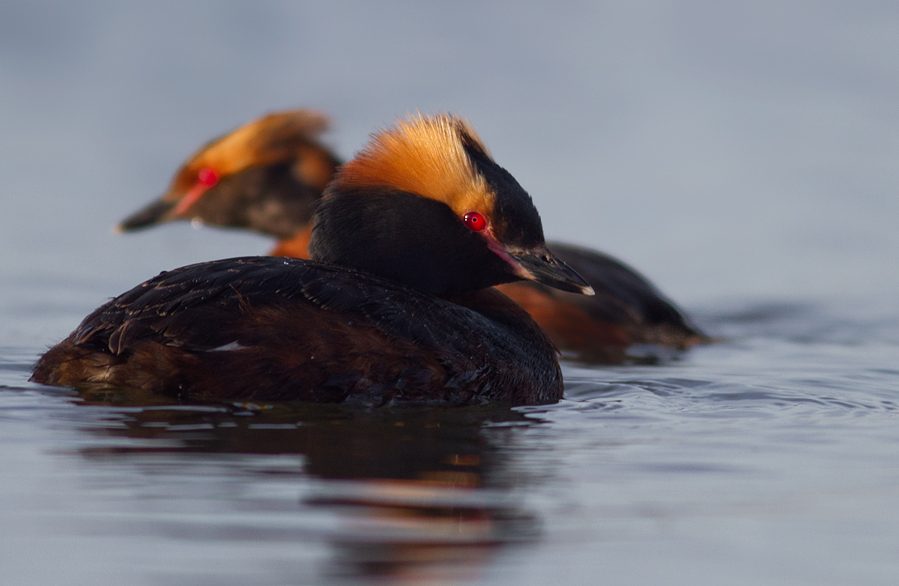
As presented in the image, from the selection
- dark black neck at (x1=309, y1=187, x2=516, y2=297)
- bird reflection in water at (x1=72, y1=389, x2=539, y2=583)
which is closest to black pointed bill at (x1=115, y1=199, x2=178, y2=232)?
dark black neck at (x1=309, y1=187, x2=516, y2=297)

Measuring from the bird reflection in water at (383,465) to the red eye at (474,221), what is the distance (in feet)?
3.33

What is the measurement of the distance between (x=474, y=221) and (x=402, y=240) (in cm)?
37

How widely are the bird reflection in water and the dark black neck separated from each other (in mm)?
912

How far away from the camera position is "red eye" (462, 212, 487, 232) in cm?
675

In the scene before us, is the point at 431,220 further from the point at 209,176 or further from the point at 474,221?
the point at 209,176

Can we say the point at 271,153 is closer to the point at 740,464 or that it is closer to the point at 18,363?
the point at 18,363

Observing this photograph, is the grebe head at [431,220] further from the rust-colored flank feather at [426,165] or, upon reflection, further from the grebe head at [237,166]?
the grebe head at [237,166]

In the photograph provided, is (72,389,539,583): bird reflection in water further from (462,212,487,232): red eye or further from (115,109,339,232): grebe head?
(115,109,339,232): grebe head

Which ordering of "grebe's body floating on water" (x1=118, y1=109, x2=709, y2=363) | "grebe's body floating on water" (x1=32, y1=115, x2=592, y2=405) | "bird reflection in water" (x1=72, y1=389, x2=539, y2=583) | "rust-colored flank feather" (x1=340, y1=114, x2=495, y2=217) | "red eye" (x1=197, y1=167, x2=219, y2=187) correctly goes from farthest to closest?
"red eye" (x1=197, y1=167, x2=219, y2=187), "grebe's body floating on water" (x1=118, y1=109, x2=709, y2=363), "rust-colored flank feather" (x1=340, y1=114, x2=495, y2=217), "grebe's body floating on water" (x1=32, y1=115, x2=592, y2=405), "bird reflection in water" (x1=72, y1=389, x2=539, y2=583)

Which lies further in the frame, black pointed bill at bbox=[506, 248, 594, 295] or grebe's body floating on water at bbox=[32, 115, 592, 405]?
black pointed bill at bbox=[506, 248, 594, 295]

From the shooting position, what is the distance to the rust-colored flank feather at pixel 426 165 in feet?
21.9

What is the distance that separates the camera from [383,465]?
475 cm

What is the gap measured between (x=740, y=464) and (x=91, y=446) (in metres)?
2.39

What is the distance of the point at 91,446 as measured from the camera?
16.3ft
